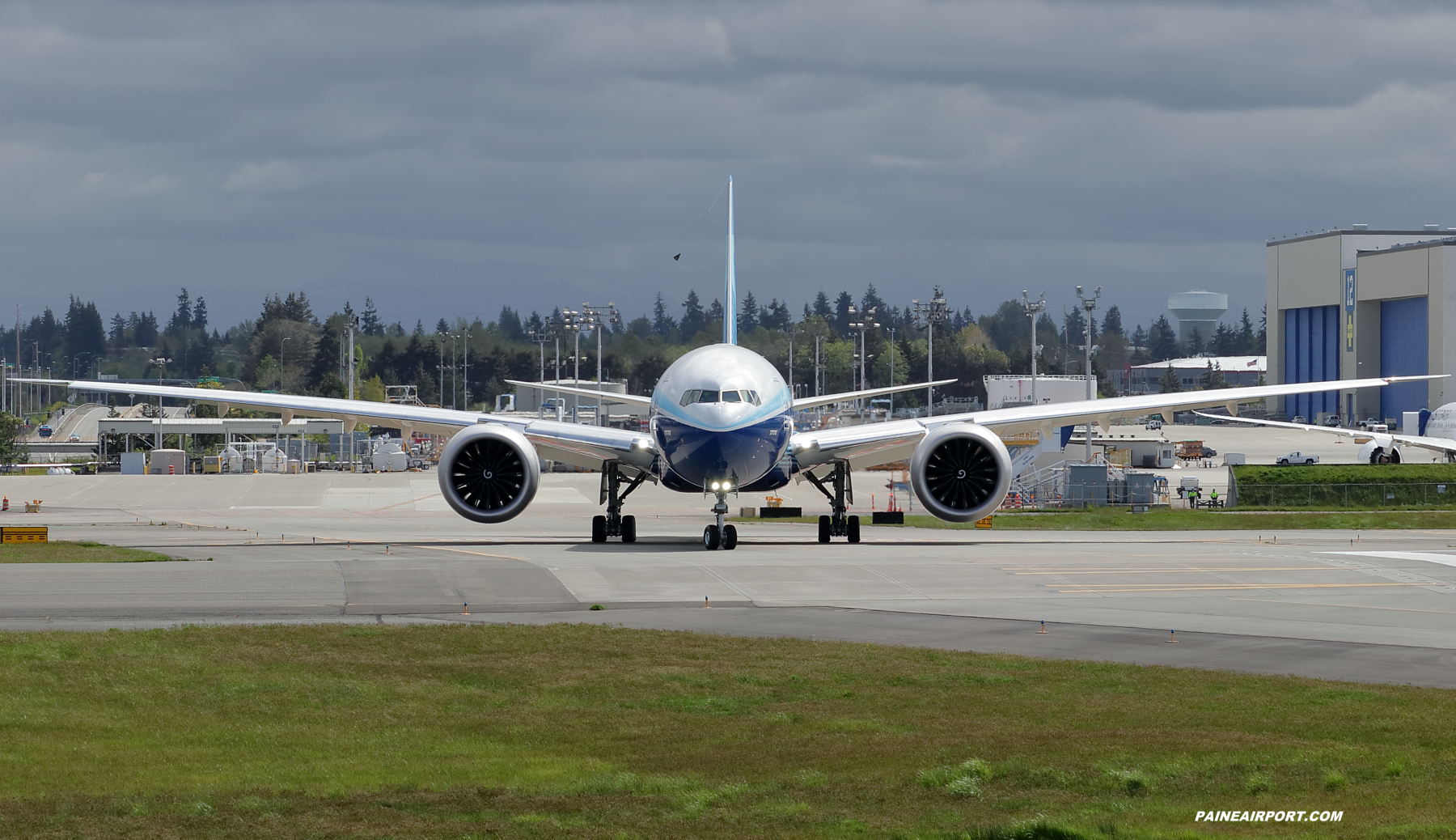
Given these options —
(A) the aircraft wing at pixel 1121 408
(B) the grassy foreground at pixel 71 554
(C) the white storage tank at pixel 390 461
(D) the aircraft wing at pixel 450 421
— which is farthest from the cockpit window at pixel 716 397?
(C) the white storage tank at pixel 390 461

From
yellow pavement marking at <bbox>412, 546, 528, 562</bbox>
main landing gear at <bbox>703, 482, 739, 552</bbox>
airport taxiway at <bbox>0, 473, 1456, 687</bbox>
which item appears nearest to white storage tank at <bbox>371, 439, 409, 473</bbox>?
airport taxiway at <bbox>0, 473, 1456, 687</bbox>

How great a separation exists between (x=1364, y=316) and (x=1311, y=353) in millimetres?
12061

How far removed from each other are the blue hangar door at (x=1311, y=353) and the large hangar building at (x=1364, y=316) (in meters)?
0.13

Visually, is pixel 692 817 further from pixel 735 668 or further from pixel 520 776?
pixel 735 668

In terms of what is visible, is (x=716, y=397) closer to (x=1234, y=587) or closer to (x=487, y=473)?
(x=487, y=473)

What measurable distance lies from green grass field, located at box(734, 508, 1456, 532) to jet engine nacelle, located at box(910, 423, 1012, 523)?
13.5m

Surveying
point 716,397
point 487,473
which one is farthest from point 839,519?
point 487,473

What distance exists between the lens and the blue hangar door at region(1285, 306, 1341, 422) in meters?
167

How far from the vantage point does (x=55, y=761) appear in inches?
535

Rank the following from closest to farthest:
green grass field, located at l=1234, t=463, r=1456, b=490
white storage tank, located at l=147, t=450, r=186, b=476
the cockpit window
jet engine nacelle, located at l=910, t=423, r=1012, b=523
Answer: the cockpit window < jet engine nacelle, located at l=910, t=423, r=1012, b=523 < green grass field, located at l=1234, t=463, r=1456, b=490 < white storage tank, located at l=147, t=450, r=186, b=476

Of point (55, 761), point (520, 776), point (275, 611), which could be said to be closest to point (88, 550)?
point (275, 611)

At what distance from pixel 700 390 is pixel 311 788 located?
24.1 meters

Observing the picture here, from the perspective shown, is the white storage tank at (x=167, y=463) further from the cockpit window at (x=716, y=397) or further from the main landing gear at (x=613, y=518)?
the cockpit window at (x=716, y=397)

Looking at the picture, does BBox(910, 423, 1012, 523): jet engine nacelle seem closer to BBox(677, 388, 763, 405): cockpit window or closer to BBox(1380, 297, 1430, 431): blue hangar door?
BBox(677, 388, 763, 405): cockpit window
